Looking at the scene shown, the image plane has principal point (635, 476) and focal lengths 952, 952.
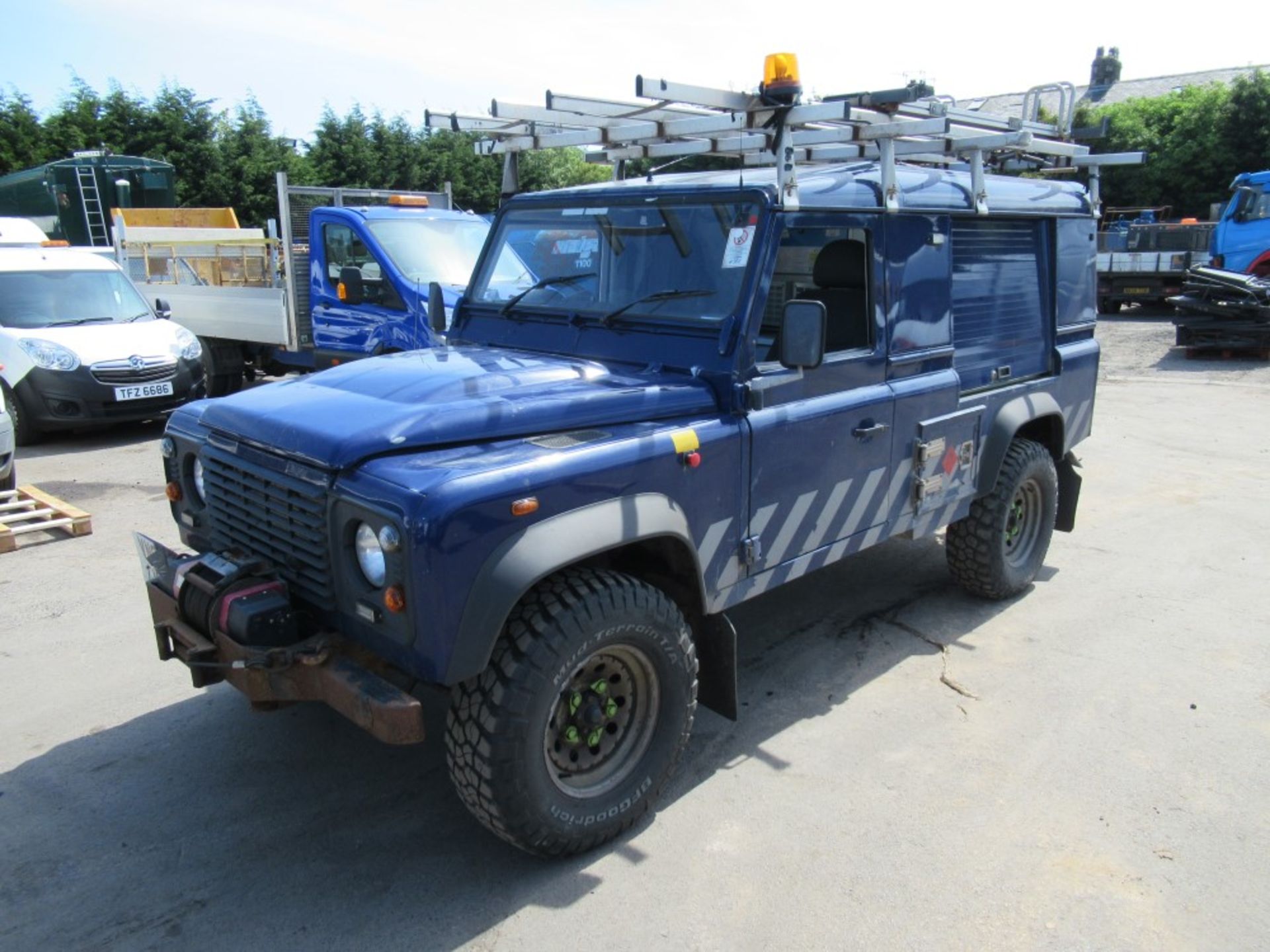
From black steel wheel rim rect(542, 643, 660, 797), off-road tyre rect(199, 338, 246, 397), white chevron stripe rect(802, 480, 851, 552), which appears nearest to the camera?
black steel wheel rim rect(542, 643, 660, 797)

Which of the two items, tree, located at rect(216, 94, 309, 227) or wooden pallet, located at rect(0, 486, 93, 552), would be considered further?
tree, located at rect(216, 94, 309, 227)

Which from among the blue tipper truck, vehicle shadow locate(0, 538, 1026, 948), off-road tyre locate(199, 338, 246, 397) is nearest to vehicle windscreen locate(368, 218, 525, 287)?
off-road tyre locate(199, 338, 246, 397)

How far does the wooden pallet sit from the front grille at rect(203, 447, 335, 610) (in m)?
3.63

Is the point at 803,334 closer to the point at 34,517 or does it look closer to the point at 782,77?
the point at 782,77

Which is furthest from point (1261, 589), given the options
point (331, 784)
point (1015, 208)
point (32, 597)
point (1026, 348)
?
point (32, 597)

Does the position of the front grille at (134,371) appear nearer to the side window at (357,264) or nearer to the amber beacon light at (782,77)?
the side window at (357,264)

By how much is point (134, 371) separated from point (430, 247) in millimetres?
3084

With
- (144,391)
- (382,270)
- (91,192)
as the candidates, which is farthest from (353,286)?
(91,192)

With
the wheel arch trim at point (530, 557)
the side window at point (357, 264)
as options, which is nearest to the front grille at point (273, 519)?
the wheel arch trim at point (530, 557)

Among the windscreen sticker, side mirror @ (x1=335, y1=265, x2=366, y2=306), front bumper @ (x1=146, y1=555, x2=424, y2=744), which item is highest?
the windscreen sticker

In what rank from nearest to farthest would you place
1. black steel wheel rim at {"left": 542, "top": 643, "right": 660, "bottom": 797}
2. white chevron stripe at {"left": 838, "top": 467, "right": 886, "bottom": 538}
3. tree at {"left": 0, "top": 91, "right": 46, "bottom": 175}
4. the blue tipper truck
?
the blue tipper truck, black steel wheel rim at {"left": 542, "top": 643, "right": 660, "bottom": 797}, white chevron stripe at {"left": 838, "top": 467, "right": 886, "bottom": 538}, tree at {"left": 0, "top": 91, "right": 46, "bottom": 175}

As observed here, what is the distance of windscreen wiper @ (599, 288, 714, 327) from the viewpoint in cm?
363

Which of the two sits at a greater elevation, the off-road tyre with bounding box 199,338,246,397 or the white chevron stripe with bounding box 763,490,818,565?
the white chevron stripe with bounding box 763,490,818,565

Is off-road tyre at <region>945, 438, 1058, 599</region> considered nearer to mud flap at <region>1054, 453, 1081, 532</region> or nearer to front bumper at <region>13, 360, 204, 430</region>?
mud flap at <region>1054, 453, 1081, 532</region>
